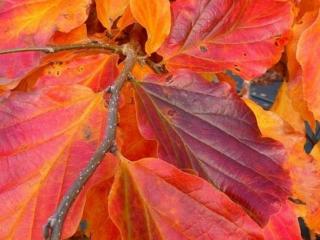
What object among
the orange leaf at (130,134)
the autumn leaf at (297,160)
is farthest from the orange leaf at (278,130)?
the orange leaf at (130,134)

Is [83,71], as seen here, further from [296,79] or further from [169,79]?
[296,79]

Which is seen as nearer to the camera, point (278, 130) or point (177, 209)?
point (177, 209)

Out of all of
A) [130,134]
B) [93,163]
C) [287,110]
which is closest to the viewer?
[93,163]

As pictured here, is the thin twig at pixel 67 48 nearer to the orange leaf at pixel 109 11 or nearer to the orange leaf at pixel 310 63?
the orange leaf at pixel 109 11

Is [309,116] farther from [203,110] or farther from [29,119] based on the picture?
[29,119]

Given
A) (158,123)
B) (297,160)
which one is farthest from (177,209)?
(297,160)

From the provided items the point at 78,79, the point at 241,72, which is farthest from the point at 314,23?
the point at 78,79

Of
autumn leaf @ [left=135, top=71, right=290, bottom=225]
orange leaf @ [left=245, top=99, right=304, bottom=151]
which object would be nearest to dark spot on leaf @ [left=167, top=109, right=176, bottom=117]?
autumn leaf @ [left=135, top=71, right=290, bottom=225]
